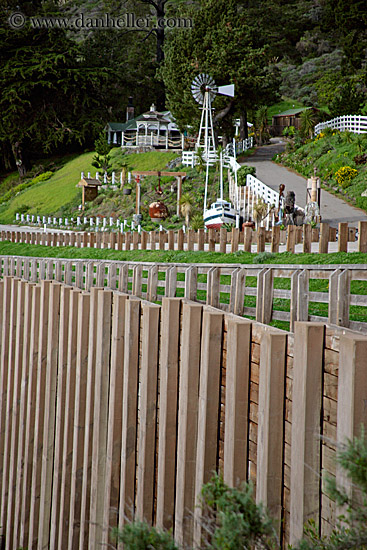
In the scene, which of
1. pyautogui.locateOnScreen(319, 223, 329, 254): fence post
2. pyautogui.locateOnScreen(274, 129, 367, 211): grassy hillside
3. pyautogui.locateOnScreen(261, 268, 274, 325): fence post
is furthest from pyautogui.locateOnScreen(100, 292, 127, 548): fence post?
pyautogui.locateOnScreen(274, 129, 367, 211): grassy hillside

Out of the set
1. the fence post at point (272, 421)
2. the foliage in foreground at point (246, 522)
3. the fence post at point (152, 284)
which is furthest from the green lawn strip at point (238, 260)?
the foliage in foreground at point (246, 522)

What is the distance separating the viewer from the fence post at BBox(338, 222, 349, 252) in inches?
439

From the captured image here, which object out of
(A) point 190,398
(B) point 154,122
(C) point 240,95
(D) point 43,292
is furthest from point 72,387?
(B) point 154,122

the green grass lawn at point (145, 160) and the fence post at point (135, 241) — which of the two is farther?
the green grass lawn at point (145, 160)

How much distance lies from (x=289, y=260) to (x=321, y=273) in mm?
5809

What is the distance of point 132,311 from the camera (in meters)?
6.02

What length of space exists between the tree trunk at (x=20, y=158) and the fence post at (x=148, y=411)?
53.0 metres

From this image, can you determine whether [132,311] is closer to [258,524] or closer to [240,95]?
[258,524]

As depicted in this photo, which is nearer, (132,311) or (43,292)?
(132,311)

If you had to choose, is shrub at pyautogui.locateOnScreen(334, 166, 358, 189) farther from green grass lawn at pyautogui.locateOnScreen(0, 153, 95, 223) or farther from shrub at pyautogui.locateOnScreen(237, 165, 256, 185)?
green grass lawn at pyautogui.locateOnScreen(0, 153, 95, 223)

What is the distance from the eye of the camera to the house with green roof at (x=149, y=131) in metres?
49.0

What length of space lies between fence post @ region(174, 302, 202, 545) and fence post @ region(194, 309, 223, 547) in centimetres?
15

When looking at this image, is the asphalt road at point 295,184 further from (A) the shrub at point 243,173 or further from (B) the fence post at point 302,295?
(B) the fence post at point 302,295

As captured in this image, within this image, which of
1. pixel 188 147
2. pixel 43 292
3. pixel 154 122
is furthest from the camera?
pixel 154 122
